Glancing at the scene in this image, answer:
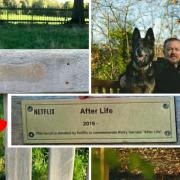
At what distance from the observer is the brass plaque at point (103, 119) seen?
178 centimetres

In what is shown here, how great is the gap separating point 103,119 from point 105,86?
0.30 metres

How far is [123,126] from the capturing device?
1.79 meters

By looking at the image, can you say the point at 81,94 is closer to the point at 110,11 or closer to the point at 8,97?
the point at 8,97

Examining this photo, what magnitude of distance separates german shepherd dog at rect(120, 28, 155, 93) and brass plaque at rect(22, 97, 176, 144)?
224 mm

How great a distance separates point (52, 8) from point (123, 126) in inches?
97.3

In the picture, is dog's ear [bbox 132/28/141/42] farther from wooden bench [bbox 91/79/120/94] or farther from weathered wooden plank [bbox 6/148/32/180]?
weathered wooden plank [bbox 6/148/32/180]

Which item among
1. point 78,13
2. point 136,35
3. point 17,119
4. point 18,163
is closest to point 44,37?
point 78,13

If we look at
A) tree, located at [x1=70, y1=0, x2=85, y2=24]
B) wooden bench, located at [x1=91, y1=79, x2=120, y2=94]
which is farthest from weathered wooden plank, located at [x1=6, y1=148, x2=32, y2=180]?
tree, located at [x1=70, y1=0, x2=85, y2=24]

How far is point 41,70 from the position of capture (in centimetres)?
189

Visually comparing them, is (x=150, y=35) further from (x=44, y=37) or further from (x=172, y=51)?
(x=44, y=37)

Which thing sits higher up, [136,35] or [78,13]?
[78,13]

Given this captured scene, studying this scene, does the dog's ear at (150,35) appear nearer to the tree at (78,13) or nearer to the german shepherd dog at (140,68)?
the german shepherd dog at (140,68)

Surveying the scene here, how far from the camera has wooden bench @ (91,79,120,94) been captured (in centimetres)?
203

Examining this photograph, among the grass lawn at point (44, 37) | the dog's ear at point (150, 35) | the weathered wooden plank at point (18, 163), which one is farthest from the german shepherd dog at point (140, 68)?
the grass lawn at point (44, 37)
